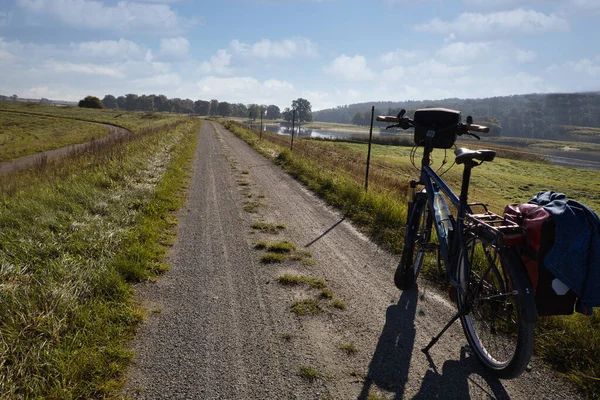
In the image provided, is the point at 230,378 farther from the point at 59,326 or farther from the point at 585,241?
the point at 585,241

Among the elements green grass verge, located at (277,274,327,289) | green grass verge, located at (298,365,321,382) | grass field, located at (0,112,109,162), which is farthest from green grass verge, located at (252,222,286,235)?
grass field, located at (0,112,109,162)

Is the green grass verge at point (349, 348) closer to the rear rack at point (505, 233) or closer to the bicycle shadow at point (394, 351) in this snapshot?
the bicycle shadow at point (394, 351)

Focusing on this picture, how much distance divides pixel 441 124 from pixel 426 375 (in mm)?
2350

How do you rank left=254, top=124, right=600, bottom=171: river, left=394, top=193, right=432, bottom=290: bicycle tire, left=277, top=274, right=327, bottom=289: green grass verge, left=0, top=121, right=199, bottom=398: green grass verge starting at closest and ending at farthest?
left=0, top=121, right=199, bottom=398: green grass verge < left=394, top=193, right=432, bottom=290: bicycle tire < left=277, top=274, right=327, bottom=289: green grass verge < left=254, top=124, right=600, bottom=171: river

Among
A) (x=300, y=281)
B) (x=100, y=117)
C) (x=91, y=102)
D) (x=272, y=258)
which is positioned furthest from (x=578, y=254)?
(x=91, y=102)

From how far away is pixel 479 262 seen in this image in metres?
2.79

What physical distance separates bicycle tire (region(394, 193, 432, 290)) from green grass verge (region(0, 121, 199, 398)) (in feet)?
9.32

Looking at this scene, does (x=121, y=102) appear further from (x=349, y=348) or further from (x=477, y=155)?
(x=477, y=155)

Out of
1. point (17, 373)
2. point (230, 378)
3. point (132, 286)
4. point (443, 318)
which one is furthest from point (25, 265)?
point (443, 318)

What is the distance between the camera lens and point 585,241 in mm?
1855

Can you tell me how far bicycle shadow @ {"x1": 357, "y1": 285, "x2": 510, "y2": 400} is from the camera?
2.35 m

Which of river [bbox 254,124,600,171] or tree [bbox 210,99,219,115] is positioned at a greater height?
tree [bbox 210,99,219,115]

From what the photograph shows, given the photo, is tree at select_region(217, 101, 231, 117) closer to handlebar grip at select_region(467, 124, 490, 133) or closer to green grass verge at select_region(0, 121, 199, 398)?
green grass verge at select_region(0, 121, 199, 398)

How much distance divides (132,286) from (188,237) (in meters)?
1.84
